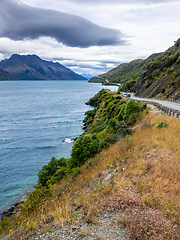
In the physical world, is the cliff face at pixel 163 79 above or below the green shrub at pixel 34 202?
above

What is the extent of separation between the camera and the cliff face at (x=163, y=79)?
41.5 m

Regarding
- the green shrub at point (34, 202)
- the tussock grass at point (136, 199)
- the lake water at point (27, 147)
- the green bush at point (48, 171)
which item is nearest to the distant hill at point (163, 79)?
the lake water at point (27, 147)

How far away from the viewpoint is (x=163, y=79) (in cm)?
4891

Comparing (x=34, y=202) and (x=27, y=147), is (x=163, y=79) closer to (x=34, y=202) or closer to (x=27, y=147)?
(x=27, y=147)

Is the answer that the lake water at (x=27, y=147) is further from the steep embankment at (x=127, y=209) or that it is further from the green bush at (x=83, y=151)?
the steep embankment at (x=127, y=209)

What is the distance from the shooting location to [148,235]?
412 cm

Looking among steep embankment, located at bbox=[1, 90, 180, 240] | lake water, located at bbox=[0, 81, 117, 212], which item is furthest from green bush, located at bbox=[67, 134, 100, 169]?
lake water, located at bbox=[0, 81, 117, 212]

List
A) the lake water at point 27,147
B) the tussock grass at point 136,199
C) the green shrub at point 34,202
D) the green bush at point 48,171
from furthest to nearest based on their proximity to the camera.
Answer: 1. the lake water at point 27,147
2. the green bush at point 48,171
3. the green shrub at point 34,202
4. the tussock grass at point 136,199

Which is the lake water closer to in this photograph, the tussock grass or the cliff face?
the tussock grass

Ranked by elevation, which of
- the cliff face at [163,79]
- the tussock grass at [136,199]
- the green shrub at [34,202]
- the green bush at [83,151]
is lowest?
the green shrub at [34,202]

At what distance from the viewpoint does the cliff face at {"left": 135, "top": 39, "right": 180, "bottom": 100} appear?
1634 inches

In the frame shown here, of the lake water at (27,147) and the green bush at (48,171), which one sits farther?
the lake water at (27,147)

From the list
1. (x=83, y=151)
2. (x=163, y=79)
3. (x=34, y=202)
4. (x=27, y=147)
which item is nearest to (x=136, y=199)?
(x=34, y=202)

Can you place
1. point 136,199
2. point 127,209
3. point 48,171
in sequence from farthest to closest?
point 48,171, point 136,199, point 127,209
